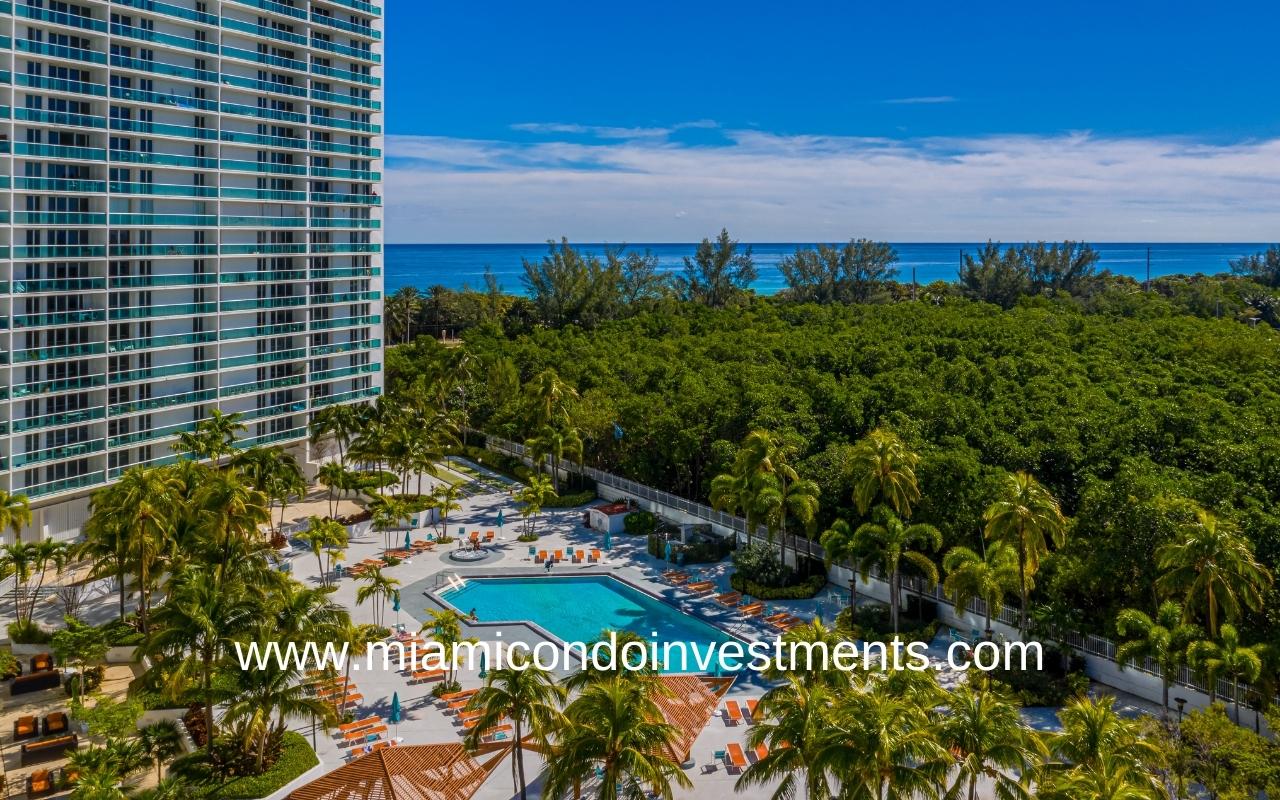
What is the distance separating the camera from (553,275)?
90.1 metres

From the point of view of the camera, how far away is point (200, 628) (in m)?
24.5

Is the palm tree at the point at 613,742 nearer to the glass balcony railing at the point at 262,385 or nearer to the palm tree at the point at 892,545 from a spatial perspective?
the palm tree at the point at 892,545

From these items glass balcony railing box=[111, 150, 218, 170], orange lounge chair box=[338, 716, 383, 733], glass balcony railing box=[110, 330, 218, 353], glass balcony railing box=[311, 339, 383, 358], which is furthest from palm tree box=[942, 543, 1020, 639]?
glass balcony railing box=[111, 150, 218, 170]

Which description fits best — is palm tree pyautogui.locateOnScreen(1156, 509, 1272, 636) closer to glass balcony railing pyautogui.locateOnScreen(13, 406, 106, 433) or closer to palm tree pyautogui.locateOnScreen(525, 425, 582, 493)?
palm tree pyautogui.locateOnScreen(525, 425, 582, 493)

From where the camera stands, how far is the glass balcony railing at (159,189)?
45.6 m

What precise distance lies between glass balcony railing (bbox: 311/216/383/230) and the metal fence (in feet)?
49.2

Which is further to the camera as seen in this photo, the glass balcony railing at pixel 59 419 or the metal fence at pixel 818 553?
the glass balcony railing at pixel 59 419

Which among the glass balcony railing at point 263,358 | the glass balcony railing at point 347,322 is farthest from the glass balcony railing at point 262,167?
the glass balcony railing at point 263,358

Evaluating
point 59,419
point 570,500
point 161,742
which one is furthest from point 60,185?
point 161,742

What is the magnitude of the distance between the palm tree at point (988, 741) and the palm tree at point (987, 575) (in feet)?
34.3

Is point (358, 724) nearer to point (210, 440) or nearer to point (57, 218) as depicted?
point (210, 440)

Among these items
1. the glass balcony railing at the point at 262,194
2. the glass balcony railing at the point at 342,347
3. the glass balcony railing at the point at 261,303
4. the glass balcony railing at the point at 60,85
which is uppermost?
the glass balcony railing at the point at 60,85

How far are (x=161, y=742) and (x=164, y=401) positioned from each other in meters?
27.4

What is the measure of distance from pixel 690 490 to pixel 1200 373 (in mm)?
28047
